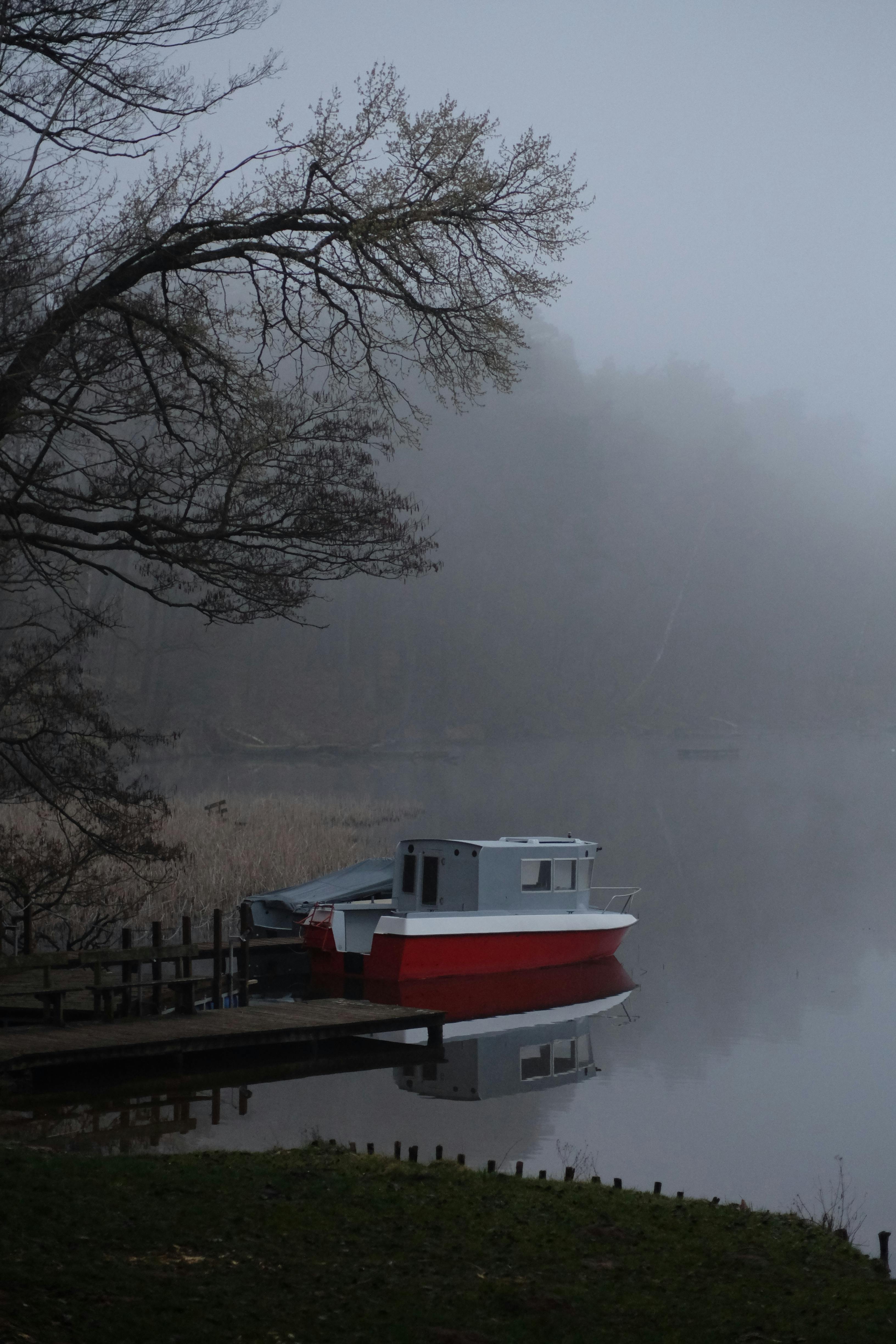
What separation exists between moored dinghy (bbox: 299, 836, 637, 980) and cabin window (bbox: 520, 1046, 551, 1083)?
11.4 ft

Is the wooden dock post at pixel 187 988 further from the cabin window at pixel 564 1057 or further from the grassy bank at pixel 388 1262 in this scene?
the grassy bank at pixel 388 1262

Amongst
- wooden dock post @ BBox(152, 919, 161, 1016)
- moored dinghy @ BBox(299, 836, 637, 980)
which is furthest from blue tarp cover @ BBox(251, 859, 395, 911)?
wooden dock post @ BBox(152, 919, 161, 1016)

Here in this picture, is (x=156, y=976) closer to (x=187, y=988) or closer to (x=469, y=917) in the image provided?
(x=187, y=988)

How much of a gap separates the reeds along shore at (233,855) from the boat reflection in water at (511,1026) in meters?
4.04

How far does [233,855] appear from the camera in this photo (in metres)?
27.2

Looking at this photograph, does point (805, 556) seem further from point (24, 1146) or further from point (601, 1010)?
point (24, 1146)

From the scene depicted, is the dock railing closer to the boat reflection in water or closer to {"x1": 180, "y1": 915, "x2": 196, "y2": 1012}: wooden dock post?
{"x1": 180, "y1": 915, "x2": 196, "y2": 1012}: wooden dock post

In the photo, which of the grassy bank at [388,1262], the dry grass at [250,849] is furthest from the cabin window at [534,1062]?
the grassy bank at [388,1262]

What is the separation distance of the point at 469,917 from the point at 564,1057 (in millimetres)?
4283

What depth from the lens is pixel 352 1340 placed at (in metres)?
6.00

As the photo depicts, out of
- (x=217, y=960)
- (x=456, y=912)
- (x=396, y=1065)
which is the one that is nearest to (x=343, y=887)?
(x=456, y=912)

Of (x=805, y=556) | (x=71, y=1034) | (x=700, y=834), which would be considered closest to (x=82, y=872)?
(x=71, y=1034)

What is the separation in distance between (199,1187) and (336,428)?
6677 mm

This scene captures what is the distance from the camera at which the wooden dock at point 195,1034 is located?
13.3 metres
